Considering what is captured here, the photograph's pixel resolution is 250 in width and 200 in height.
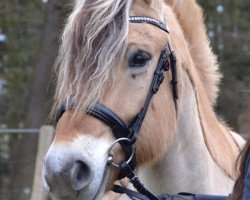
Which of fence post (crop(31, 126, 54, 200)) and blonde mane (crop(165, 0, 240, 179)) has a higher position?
blonde mane (crop(165, 0, 240, 179))

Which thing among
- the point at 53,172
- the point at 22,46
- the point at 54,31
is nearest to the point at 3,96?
the point at 22,46

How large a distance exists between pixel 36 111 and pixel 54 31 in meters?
1.01

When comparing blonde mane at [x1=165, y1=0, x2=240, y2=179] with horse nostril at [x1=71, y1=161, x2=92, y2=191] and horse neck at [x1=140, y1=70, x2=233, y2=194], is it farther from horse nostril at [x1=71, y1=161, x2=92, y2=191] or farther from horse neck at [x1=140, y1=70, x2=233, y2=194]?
horse nostril at [x1=71, y1=161, x2=92, y2=191]

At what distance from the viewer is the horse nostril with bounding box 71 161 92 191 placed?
A: 2638mm

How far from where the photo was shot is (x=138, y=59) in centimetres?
296

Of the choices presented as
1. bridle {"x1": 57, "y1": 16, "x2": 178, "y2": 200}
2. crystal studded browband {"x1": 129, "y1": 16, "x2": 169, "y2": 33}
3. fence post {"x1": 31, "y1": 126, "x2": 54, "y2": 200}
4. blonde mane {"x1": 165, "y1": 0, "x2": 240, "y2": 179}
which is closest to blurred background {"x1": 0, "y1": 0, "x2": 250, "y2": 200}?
blonde mane {"x1": 165, "y1": 0, "x2": 240, "y2": 179}

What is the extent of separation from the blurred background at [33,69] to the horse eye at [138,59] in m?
A: 0.66

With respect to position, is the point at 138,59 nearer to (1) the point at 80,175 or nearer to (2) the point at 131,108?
(2) the point at 131,108

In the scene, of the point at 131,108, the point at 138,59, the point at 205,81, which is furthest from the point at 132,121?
the point at 205,81

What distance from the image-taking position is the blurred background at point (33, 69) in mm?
6609

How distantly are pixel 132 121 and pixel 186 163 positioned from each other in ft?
1.77

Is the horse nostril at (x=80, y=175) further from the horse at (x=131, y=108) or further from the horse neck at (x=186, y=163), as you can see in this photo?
the horse neck at (x=186, y=163)

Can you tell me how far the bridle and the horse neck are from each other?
7.2 inches

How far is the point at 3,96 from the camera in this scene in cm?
1205
